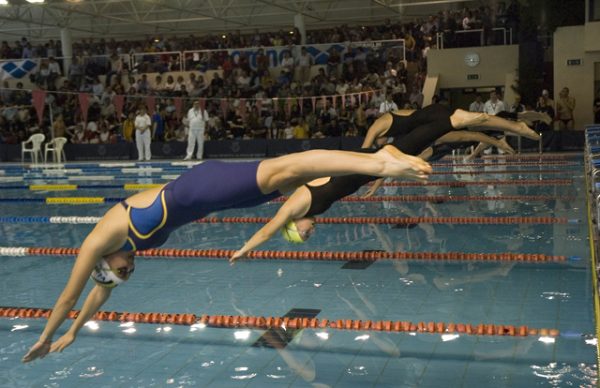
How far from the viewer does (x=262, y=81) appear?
19375 millimetres

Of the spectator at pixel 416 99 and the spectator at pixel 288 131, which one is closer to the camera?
the spectator at pixel 416 99

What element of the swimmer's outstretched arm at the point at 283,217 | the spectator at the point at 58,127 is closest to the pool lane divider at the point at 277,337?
the swimmer's outstretched arm at the point at 283,217

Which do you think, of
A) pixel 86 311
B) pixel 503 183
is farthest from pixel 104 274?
pixel 503 183

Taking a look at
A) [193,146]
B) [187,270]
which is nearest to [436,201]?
[187,270]

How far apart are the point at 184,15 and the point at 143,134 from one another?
458 inches

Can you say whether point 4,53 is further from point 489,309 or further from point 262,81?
point 489,309

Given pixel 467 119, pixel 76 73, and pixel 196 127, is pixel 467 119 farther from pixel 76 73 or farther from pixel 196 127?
pixel 76 73

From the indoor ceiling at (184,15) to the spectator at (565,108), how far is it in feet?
24.7

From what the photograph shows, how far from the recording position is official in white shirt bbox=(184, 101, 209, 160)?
55.5 ft

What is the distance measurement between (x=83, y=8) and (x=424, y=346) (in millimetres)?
23586

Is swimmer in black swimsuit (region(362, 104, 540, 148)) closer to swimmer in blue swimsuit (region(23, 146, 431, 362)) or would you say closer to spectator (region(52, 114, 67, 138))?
swimmer in blue swimsuit (region(23, 146, 431, 362))

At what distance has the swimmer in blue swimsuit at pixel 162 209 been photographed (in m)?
3.05

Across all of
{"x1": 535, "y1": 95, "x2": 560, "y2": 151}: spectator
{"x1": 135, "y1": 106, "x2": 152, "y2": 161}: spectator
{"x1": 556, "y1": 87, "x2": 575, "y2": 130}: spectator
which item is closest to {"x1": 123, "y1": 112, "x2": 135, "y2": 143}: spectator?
{"x1": 135, "y1": 106, "x2": 152, "y2": 161}: spectator

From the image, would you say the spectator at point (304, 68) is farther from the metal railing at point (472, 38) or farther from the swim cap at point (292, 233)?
the swim cap at point (292, 233)
